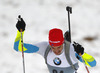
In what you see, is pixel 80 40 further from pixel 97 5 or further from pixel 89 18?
pixel 97 5

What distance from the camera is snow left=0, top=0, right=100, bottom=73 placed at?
4.59 meters

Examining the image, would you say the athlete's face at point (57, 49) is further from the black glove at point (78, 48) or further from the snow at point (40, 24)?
the snow at point (40, 24)

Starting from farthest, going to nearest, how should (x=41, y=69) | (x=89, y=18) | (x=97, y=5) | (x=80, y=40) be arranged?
(x=97, y=5) → (x=89, y=18) → (x=80, y=40) → (x=41, y=69)

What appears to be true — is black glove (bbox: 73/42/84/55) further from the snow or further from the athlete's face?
the snow

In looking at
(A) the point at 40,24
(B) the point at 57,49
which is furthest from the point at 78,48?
(A) the point at 40,24

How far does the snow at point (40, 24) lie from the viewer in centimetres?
459

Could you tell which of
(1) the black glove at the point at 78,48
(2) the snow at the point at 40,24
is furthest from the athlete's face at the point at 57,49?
(2) the snow at the point at 40,24

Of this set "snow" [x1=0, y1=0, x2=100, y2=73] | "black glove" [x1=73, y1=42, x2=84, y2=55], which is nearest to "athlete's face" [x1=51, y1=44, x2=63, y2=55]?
"black glove" [x1=73, y1=42, x2=84, y2=55]

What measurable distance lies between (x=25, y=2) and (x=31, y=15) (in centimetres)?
54

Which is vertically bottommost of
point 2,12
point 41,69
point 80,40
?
point 41,69

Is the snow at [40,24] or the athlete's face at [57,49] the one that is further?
the snow at [40,24]

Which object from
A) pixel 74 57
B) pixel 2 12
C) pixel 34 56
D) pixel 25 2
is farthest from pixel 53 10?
pixel 74 57

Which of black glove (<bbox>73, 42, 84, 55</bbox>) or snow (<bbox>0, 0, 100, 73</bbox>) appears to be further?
snow (<bbox>0, 0, 100, 73</bbox>)

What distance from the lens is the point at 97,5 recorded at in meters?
5.99
